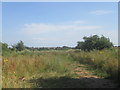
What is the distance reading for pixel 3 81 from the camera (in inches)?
265

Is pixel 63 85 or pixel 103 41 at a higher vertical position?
pixel 103 41

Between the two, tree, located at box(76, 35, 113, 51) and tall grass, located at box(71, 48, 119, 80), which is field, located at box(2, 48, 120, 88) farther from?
tree, located at box(76, 35, 113, 51)

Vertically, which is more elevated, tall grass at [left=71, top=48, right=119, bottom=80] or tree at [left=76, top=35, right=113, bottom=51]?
tree at [left=76, top=35, right=113, bottom=51]

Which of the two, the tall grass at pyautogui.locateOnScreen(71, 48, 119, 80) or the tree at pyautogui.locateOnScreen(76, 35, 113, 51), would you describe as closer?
the tall grass at pyautogui.locateOnScreen(71, 48, 119, 80)

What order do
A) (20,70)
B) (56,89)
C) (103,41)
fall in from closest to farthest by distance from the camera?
(56,89) < (20,70) < (103,41)

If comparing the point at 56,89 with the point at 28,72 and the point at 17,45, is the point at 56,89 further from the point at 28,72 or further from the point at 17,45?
the point at 17,45

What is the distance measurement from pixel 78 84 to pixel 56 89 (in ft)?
2.91

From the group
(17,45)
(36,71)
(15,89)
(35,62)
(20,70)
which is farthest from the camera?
(17,45)

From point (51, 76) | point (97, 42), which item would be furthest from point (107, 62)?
point (97, 42)

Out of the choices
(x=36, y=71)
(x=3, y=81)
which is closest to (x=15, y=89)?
(x=3, y=81)

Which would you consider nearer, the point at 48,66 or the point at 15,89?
the point at 15,89

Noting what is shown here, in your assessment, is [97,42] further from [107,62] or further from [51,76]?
[51,76]

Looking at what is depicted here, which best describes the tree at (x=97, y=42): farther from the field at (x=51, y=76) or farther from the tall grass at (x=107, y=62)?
the field at (x=51, y=76)

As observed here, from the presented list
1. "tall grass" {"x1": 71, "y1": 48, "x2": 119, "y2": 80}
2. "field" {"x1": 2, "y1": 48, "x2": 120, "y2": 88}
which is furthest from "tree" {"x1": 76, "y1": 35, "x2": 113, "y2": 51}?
"field" {"x1": 2, "y1": 48, "x2": 120, "y2": 88}
